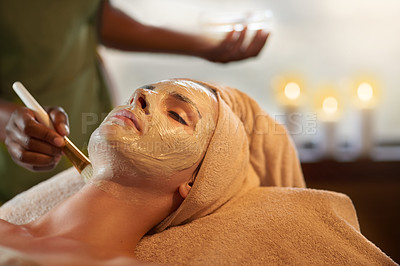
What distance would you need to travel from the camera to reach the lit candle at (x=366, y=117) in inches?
70.8

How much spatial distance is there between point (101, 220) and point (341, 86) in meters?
1.45

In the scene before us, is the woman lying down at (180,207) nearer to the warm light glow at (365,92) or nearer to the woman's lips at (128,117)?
the woman's lips at (128,117)

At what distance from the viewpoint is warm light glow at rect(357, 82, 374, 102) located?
5.90ft

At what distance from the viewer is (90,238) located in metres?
0.78

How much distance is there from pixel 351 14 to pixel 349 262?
1391mm

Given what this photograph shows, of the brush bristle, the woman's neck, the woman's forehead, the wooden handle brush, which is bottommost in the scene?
the woman's neck

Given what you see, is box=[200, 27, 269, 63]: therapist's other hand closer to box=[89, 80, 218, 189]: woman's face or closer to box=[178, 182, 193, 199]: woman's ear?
Result: box=[89, 80, 218, 189]: woman's face

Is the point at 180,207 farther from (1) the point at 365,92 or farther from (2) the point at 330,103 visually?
(1) the point at 365,92

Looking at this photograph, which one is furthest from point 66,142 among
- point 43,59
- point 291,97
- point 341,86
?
point 341,86

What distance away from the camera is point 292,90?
1763 mm

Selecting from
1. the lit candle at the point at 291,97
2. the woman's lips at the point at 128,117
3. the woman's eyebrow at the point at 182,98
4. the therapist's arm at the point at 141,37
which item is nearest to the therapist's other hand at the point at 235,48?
the therapist's arm at the point at 141,37

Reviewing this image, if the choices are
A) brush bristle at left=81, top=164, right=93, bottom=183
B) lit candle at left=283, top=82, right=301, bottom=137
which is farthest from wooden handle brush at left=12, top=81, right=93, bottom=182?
lit candle at left=283, top=82, right=301, bottom=137

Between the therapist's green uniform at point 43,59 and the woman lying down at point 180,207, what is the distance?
370 mm

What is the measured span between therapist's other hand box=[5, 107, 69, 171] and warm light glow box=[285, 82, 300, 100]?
1016mm
